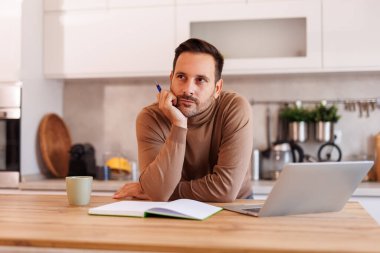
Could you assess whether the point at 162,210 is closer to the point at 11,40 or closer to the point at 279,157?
the point at 279,157

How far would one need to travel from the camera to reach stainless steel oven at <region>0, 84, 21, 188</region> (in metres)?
2.91

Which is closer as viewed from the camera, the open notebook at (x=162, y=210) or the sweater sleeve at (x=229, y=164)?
the open notebook at (x=162, y=210)

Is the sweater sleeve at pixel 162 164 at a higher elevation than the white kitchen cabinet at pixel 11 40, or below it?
below

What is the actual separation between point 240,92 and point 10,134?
1.52 metres

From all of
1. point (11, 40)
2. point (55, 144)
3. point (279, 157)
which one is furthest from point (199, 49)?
point (55, 144)

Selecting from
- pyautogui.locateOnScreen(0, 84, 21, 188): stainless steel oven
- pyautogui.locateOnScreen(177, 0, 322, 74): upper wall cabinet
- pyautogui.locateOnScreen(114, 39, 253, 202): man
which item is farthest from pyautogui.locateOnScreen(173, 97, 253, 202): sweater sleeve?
pyautogui.locateOnScreen(0, 84, 21, 188): stainless steel oven

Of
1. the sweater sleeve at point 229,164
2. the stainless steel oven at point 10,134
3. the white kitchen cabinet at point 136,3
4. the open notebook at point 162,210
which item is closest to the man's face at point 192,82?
the sweater sleeve at point 229,164

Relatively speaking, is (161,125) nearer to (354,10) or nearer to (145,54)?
(145,54)

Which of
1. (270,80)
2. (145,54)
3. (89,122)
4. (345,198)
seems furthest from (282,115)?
(345,198)

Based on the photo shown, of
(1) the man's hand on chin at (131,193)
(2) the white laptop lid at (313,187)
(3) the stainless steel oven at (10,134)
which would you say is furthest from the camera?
(3) the stainless steel oven at (10,134)

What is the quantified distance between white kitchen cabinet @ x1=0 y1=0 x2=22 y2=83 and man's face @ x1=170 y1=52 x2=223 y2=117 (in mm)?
1471

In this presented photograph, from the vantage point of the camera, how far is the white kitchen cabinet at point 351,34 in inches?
107

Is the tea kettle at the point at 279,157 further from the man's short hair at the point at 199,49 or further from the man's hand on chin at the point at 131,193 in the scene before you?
the man's hand on chin at the point at 131,193

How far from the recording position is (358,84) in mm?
3070
